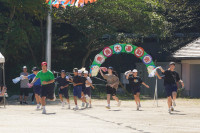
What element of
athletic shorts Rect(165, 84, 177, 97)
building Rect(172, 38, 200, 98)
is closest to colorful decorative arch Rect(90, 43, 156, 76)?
building Rect(172, 38, 200, 98)

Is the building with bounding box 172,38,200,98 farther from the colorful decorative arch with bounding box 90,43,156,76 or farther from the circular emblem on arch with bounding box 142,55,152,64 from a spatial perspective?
the circular emblem on arch with bounding box 142,55,152,64

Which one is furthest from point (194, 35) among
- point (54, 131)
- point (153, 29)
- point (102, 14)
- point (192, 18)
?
point (54, 131)

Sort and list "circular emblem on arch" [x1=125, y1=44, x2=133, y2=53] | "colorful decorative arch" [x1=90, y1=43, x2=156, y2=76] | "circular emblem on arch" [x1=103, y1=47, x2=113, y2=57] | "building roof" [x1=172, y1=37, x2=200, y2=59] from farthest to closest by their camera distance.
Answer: "building roof" [x1=172, y1=37, x2=200, y2=59], "circular emblem on arch" [x1=103, y1=47, x2=113, y2=57], "circular emblem on arch" [x1=125, y1=44, x2=133, y2=53], "colorful decorative arch" [x1=90, y1=43, x2=156, y2=76]

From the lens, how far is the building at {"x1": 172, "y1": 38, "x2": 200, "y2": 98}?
3012cm

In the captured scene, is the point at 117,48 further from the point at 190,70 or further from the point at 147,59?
the point at 190,70

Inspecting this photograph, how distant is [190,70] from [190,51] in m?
1.27

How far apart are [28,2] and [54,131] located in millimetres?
15130

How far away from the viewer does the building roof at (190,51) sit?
2955cm

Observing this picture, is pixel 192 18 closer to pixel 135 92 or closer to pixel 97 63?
pixel 97 63

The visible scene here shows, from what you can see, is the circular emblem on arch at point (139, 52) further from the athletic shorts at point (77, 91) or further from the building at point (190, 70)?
the athletic shorts at point (77, 91)

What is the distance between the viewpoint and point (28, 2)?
82.1 ft

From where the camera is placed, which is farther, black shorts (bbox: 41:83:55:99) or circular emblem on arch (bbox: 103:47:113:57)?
circular emblem on arch (bbox: 103:47:113:57)

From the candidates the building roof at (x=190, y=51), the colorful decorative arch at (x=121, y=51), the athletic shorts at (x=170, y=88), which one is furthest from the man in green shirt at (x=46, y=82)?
the building roof at (x=190, y=51)

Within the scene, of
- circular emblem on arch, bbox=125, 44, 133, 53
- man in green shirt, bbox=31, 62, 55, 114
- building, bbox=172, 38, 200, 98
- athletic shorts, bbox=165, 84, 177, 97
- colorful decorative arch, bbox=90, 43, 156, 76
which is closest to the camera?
man in green shirt, bbox=31, 62, 55, 114
